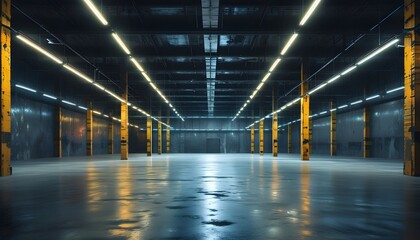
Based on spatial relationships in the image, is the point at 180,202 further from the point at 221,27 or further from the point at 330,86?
the point at 330,86

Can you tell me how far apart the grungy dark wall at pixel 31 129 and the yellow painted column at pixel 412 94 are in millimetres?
26101

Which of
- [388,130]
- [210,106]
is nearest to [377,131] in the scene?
[388,130]

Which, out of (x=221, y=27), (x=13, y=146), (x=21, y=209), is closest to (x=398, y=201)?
(x=21, y=209)

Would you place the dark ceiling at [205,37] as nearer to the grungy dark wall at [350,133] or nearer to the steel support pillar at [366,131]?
the steel support pillar at [366,131]

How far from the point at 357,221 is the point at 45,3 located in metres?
16.7

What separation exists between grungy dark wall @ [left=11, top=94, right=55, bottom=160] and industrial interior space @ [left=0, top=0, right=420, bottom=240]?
0.58ft

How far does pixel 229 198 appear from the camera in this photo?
26.5ft

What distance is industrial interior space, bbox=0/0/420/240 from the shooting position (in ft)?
19.1

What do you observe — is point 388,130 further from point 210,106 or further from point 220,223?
point 220,223

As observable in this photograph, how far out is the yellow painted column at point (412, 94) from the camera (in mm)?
14023

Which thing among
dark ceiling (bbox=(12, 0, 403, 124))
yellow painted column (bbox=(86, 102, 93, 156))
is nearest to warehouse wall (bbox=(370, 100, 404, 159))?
dark ceiling (bbox=(12, 0, 403, 124))

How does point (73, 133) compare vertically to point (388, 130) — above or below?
below

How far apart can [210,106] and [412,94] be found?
36336 mm

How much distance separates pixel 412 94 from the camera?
559 inches
